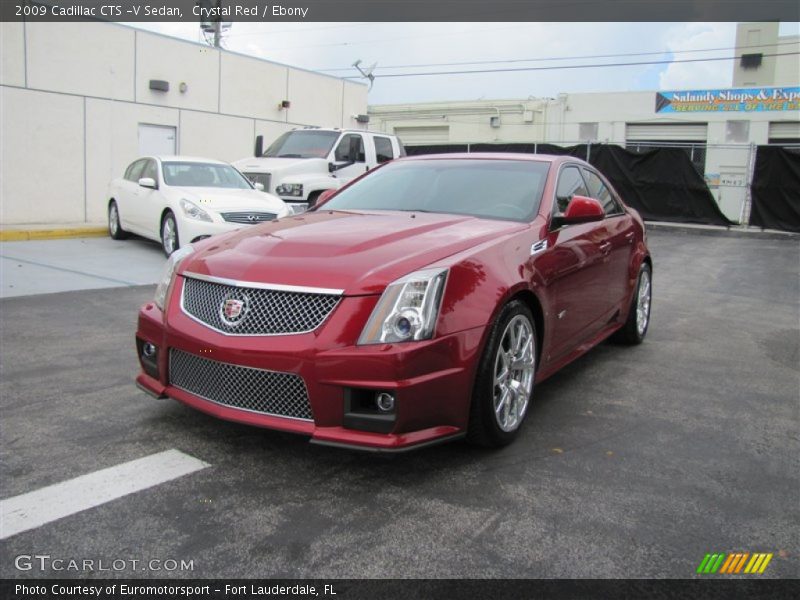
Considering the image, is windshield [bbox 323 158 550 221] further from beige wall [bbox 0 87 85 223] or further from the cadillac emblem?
beige wall [bbox 0 87 85 223]

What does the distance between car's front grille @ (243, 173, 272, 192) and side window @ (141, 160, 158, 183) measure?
1.75m

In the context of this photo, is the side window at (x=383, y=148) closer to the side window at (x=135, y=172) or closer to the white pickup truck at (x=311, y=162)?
the white pickup truck at (x=311, y=162)

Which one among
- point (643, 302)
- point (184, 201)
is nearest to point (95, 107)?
point (184, 201)

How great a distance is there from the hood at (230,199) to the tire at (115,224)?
101 inches

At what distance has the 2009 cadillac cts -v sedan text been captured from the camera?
3.05 m

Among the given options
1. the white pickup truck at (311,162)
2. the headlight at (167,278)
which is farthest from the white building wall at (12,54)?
the headlight at (167,278)

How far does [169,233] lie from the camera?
10211mm

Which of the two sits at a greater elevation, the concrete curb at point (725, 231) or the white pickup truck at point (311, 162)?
the white pickup truck at point (311, 162)

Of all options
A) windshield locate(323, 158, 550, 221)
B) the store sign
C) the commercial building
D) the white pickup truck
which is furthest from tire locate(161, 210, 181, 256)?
the store sign

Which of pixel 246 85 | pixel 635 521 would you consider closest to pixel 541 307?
pixel 635 521

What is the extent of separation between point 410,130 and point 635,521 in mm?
39508

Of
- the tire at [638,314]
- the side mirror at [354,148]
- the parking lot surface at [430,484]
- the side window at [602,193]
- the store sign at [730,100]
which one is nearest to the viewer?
the parking lot surface at [430,484]

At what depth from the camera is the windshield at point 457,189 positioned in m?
4.41

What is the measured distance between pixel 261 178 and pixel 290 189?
2.24 feet
